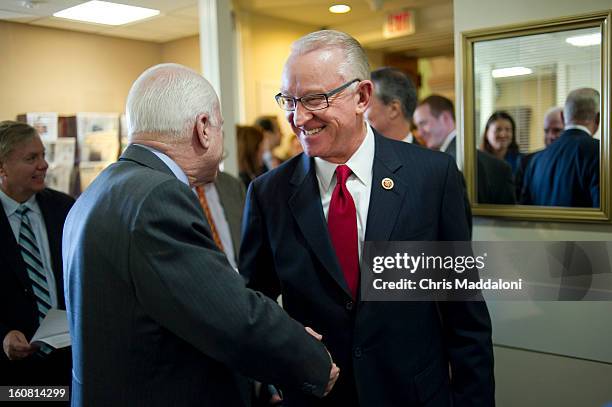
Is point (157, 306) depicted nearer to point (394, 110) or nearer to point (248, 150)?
point (394, 110)

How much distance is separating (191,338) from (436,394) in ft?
2.16

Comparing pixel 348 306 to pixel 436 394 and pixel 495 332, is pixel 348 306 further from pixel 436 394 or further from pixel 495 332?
pixel 495 332

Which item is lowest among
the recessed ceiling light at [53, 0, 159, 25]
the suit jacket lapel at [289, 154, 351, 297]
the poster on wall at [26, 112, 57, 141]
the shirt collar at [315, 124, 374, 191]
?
the suit jacket lapel at [289, 154, 351, 297]

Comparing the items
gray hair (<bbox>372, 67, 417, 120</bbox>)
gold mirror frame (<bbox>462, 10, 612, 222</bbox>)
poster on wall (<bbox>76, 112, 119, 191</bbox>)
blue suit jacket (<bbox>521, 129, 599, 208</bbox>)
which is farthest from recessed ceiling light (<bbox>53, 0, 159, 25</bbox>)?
blue suit jacket (<bbox>521, 129, 599, 208</bbox>)

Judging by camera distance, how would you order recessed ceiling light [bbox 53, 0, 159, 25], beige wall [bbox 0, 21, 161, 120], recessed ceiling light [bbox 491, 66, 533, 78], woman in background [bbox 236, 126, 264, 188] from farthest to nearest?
woman in background [bbox 236, 126, 264, 188], recessed ceiling light [bbox 53, 0, 159, 25], beige wall [bbox 0, 21, 161, 120], recessed ceiling light [bbox 491, 66, 533, 78]

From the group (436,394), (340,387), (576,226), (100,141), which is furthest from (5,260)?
(576,226)

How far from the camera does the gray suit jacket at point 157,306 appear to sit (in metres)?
1.03

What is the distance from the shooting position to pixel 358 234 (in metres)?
1.32

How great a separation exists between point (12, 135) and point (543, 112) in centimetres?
187

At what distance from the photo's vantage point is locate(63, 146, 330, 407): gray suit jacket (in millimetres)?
1031

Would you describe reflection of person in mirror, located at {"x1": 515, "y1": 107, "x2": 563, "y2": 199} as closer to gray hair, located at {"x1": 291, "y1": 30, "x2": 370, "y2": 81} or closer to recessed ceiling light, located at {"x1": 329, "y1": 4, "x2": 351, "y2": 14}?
gray hair, located at {"x1": 291, "y1": 30, "x2": 370, "y2": 81}

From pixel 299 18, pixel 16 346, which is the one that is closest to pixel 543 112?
pixel 16 346

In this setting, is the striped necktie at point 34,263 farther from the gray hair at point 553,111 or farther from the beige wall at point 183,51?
the gray hair at point 553,111

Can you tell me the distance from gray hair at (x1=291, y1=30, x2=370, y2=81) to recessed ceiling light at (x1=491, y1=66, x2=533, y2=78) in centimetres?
85
